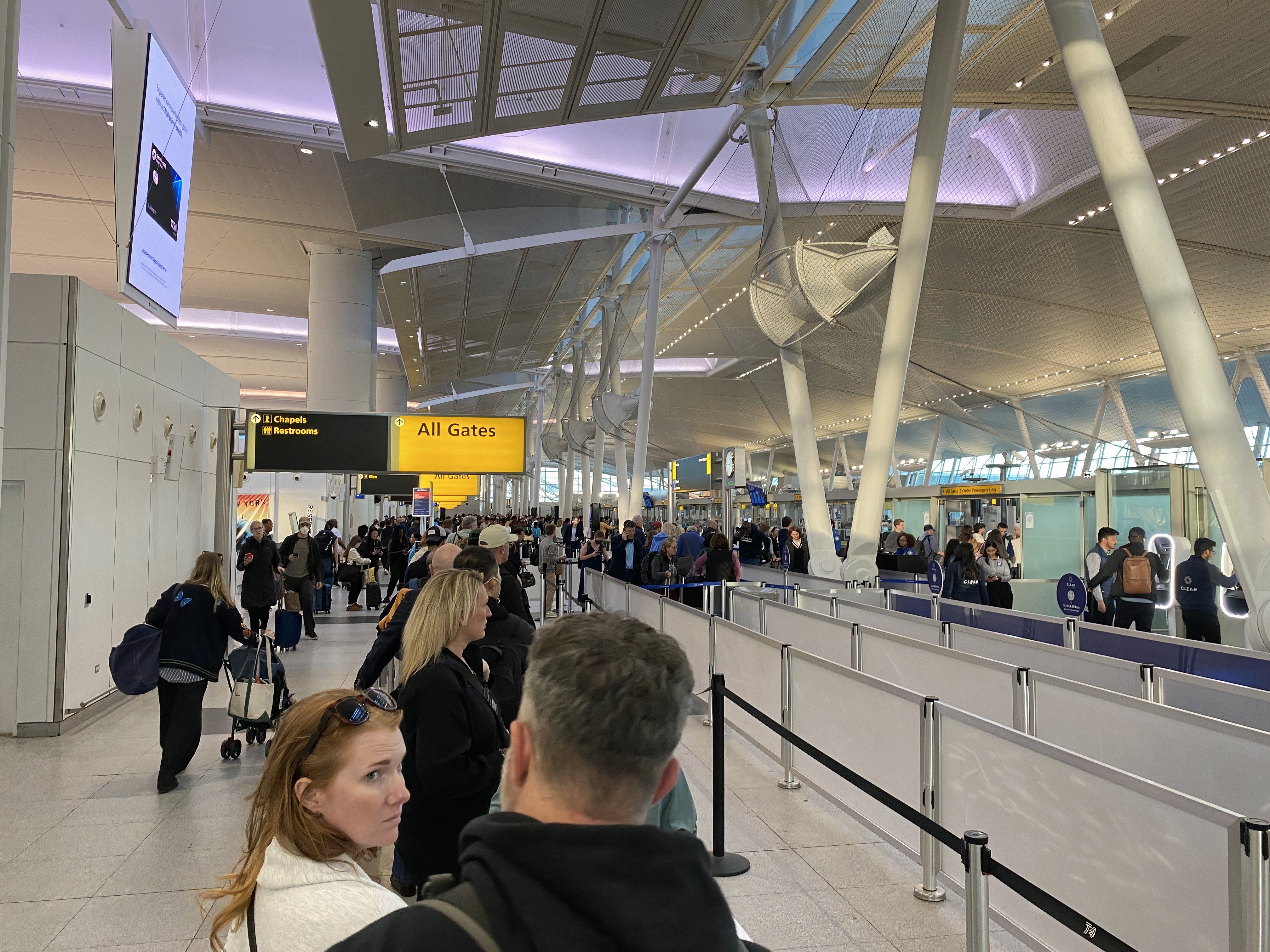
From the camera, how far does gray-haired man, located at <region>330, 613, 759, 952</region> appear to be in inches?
36.4

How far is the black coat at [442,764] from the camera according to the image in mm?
2932

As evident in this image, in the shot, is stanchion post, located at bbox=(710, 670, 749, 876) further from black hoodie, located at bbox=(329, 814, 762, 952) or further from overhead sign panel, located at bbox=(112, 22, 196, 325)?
overhead sign panel, located at bbox=(112, 22, 196, 325)

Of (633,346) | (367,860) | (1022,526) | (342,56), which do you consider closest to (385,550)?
(633,346)

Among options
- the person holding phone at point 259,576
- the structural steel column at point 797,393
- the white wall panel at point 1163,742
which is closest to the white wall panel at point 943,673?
the white wall panel at point 1163,742

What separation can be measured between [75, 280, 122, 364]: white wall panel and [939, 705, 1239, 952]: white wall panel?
857cm

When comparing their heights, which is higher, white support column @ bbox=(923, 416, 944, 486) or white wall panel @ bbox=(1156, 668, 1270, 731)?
white support column @ bbox=(923, 416, 944, 486)

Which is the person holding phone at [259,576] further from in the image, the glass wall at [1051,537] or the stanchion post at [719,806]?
the glass wall at [1051,537]

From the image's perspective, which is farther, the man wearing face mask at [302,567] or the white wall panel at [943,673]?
the man wearing face mask at [302,567]

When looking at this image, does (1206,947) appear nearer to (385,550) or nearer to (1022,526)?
(1022,526)

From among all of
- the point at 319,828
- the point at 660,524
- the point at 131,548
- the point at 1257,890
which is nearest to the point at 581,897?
the point at 319,828

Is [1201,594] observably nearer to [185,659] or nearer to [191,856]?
[191,856]

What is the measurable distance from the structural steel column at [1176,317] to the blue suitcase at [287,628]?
35.5ft

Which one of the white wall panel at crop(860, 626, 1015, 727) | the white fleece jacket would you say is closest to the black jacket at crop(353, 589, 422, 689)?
the white fleece jacket

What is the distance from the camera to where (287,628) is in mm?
12039
